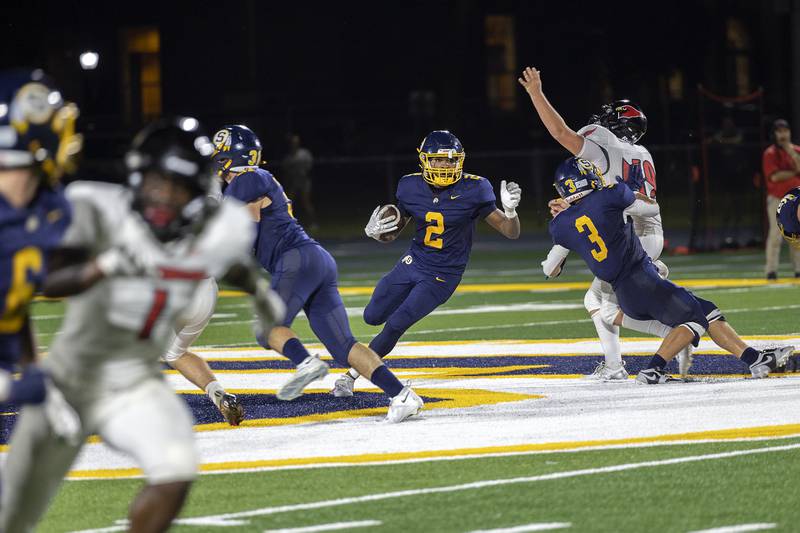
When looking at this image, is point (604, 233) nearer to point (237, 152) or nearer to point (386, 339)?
point (386, 339)

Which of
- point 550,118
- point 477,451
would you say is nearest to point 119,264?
point 477,451

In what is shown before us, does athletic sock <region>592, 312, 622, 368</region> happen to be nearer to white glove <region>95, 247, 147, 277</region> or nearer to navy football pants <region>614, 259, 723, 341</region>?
navy football pants <region>614, 259, 723, 341</region>

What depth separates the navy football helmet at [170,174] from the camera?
5.26 metres

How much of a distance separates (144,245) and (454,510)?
2.17 m

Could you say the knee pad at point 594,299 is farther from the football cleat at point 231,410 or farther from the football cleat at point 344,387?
the football cleat at point 231,410

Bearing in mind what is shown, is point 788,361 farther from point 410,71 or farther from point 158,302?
point 410,71

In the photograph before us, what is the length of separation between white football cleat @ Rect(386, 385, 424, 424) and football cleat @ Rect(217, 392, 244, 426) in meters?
0.80

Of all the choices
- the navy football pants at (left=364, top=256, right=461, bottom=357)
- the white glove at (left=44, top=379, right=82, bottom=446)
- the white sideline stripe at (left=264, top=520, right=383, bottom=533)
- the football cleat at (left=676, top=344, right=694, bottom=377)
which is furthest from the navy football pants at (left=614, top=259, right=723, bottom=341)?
the white glove at (left=44, top=379, right=82, bottom=446)

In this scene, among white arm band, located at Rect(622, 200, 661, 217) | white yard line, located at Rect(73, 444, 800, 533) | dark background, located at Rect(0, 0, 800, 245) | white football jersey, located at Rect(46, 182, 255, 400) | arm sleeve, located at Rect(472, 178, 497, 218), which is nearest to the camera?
white football jersey, located at Rect(46, 182, 255, 400)

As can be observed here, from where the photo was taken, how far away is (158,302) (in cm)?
527

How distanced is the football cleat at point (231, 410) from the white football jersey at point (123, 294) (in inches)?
159

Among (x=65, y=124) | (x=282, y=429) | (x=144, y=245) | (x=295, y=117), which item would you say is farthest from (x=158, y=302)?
(x=295, y=117)

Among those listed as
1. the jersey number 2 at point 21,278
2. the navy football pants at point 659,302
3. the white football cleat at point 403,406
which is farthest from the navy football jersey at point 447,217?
the jersey number 2 at point 21,278

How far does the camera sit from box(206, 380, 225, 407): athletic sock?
954 cm
